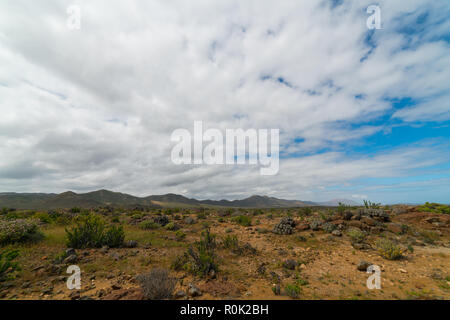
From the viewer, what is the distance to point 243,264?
313 inches

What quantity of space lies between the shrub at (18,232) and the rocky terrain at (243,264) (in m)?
0.05

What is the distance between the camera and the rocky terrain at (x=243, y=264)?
541 centimetres

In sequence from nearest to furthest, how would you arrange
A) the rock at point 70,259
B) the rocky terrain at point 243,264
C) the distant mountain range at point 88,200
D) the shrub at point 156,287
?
the shrub at point 156,287 → the rocky terrain at point 243,264 → the rock at point 70,259 → the distant mountain range at point 88,200

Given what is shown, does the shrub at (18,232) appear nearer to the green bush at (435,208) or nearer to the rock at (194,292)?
the rock at (194,292)

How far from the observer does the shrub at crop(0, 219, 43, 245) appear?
8997 millimetres

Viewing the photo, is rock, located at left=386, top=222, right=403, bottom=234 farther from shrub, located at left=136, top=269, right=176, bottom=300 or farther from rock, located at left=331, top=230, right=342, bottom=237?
shrub, located at left=136, top=269, right=176, bottom=300

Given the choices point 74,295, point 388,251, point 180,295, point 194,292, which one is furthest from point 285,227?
point 74,295

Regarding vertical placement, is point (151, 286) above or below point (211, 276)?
above

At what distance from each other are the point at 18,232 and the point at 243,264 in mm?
11798

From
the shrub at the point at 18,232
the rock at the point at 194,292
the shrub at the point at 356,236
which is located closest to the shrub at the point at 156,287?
the rock at the point at 194,292
